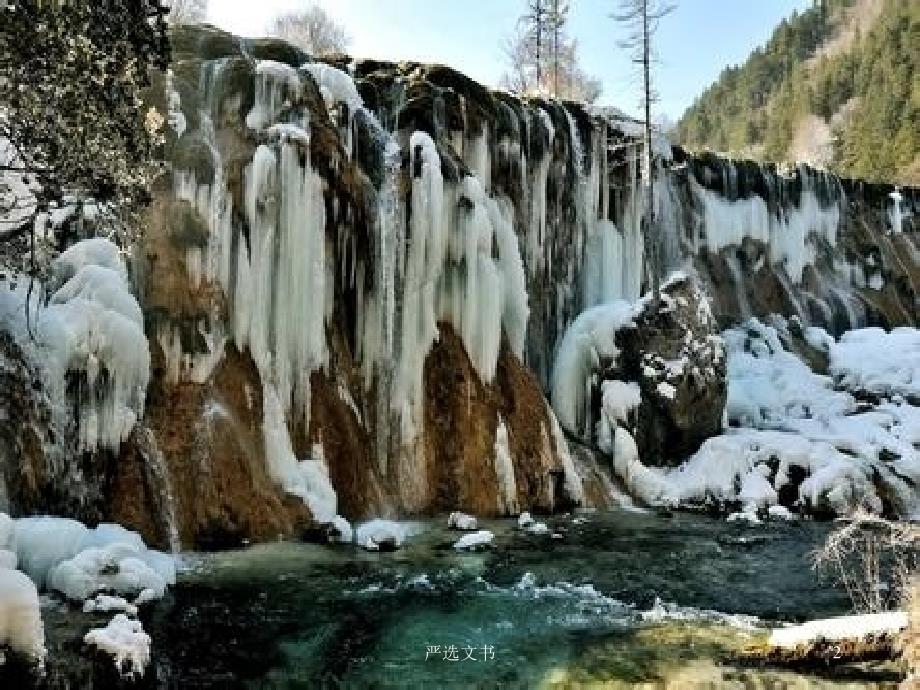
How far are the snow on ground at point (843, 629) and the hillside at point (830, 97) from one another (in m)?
58.2

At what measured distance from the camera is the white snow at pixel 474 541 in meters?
13.4

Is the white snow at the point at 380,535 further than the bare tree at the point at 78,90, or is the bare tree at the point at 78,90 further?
the white snow at the point at 380,535

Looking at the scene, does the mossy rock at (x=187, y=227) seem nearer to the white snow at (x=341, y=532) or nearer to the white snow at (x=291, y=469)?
the white snow at (x=291, y=469)

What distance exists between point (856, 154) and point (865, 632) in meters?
66.1

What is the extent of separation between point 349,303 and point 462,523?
454cm

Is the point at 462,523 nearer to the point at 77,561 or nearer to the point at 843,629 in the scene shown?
the point at 77,561

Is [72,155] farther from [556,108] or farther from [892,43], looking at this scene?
[892,43]

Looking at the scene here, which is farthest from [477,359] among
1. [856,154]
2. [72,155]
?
[856,154]

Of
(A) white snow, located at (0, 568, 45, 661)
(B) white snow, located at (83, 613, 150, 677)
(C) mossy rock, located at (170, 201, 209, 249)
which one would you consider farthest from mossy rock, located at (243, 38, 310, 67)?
(A) white snow, located at (0, 568, 45, 661)

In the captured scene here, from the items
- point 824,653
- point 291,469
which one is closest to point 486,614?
point 824,653

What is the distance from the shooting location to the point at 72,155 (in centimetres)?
654

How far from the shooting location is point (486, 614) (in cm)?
1003

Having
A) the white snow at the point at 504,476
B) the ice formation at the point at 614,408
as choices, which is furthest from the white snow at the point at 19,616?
the ice formation at the point at 614,408

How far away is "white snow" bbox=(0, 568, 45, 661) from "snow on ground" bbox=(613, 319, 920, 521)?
14.4 meters
